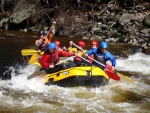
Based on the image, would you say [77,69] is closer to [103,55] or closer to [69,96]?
[69,96]

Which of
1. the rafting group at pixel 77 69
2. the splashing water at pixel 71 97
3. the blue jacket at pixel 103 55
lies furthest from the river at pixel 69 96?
the blue jacket at pixel 103 55

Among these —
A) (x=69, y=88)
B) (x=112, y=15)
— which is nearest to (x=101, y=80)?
(x=69, y=88)

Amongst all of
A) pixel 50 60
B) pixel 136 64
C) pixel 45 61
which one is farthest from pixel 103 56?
pixel 136 64

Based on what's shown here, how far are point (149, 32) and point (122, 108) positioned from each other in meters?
11.7

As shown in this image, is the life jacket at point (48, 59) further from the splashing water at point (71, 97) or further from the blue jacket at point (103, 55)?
the blue jacket at point (103, 55)

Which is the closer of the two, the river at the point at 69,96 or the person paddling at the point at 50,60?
the river at the point at 69,96

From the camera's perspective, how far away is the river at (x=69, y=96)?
24.2 ft

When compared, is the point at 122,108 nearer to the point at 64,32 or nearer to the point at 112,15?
the point at 64,32

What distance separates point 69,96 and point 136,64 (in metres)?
5.38

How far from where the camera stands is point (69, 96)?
8.25 meters

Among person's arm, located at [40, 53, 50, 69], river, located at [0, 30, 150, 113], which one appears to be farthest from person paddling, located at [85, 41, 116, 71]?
person's arm, located at [40, 53, 50, 69]

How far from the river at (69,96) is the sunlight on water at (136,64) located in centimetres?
34

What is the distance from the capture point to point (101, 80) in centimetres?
866

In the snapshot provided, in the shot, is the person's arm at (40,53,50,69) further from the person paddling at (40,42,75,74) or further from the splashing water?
the splashing water
